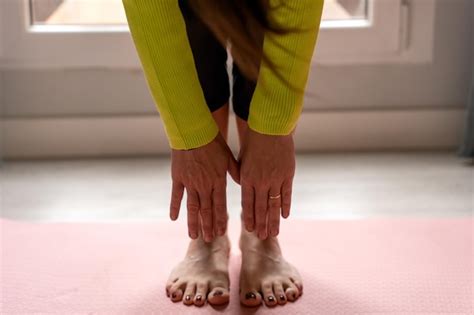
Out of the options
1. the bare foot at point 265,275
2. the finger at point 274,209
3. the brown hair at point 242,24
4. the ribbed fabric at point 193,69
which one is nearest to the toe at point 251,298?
the bare foot at point 265,275

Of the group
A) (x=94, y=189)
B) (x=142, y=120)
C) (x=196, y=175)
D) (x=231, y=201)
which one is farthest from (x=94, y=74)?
(x=196, y=175)

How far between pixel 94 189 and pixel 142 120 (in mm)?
294

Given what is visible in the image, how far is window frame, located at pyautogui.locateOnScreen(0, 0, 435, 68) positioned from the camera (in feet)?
5.85

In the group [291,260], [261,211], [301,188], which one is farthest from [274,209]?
[301,188]

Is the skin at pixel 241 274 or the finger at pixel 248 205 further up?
the finger at pixel 248 205

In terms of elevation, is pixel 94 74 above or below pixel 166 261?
above

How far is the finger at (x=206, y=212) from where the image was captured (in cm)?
97

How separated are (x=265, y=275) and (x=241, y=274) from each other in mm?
41

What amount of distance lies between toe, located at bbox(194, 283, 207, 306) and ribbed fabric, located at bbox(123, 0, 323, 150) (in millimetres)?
238

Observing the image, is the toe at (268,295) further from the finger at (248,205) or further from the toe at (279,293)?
the finger at (248,205)

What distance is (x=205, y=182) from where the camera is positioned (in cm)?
96

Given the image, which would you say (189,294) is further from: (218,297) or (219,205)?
(219,205)

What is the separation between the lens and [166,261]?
1209 millimetres

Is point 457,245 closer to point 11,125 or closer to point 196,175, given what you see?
point 196,175
